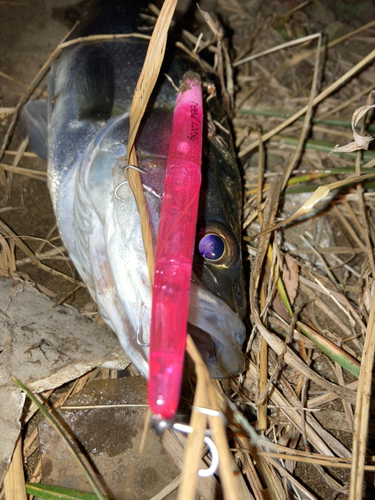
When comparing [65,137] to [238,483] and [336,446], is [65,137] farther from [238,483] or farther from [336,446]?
[336,446]

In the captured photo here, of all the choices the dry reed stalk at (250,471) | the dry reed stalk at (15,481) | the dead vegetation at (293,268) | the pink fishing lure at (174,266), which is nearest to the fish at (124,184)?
the pink fishing lure at (174,266)

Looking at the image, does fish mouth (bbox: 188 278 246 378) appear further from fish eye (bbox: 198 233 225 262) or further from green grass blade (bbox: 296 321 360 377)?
green grass blade (bbox: 296 321 360 377)

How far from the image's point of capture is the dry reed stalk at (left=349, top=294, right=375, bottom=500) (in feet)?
5.20

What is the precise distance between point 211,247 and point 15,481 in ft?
4.69

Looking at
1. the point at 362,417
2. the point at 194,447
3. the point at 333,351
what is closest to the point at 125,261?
the point at 194,447

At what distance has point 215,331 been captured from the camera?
5.09 feet

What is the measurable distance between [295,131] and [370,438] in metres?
2.49

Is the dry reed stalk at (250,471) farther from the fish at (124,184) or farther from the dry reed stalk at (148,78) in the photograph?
the dry reed stalk at (148,78)

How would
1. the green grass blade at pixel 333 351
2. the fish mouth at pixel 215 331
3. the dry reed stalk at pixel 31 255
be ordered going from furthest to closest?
the dry reed stalk at pixel 31 255 → the green grass blade at pixel 333 351 → the fish mouth at pixel 215 331

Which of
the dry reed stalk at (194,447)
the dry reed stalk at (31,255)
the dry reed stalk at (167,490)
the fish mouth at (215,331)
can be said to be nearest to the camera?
the dry reed stalk at (194,447)

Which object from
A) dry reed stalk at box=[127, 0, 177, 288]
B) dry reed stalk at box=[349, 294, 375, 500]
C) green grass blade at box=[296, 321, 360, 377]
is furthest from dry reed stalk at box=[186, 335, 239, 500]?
green grass blade at box=[296, 321, 360, 377]

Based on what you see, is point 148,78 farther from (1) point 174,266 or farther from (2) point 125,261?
(1) point 174,266

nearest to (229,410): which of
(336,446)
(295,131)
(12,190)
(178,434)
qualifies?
(178,434)

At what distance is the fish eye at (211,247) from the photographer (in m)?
1.78
